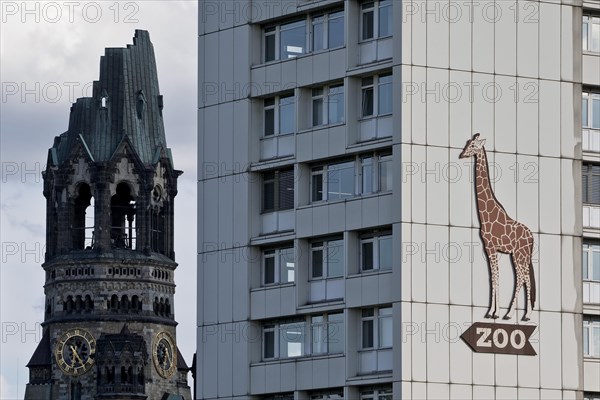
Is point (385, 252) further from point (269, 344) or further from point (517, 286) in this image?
point (269, 344)

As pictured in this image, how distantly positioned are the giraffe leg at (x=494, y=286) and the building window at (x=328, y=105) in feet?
19.3

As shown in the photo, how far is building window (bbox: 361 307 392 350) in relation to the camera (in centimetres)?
6962

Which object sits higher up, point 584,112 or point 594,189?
point 584,112

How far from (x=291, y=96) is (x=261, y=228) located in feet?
13.1

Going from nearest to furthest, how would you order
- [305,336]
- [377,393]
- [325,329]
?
[377,393] → [325,329] → [305,336]

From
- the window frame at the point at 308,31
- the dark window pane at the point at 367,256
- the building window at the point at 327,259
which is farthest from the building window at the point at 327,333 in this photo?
the window frame at the point at 308,31

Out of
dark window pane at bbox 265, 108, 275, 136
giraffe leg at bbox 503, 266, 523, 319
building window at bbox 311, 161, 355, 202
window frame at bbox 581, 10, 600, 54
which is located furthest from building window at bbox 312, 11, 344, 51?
giraffe leg at bbox 503, 266, 523, 319

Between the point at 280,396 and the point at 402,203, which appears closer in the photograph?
the point at 402,203

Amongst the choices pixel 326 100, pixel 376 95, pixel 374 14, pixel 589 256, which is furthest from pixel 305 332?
pixel 374 14

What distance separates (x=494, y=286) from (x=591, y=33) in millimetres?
8827

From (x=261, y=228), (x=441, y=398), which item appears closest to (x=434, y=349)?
(x=441, y=398)

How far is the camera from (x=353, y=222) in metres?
70.8

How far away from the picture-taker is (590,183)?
7356cm

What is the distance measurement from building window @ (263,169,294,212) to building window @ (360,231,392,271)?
3154mm
